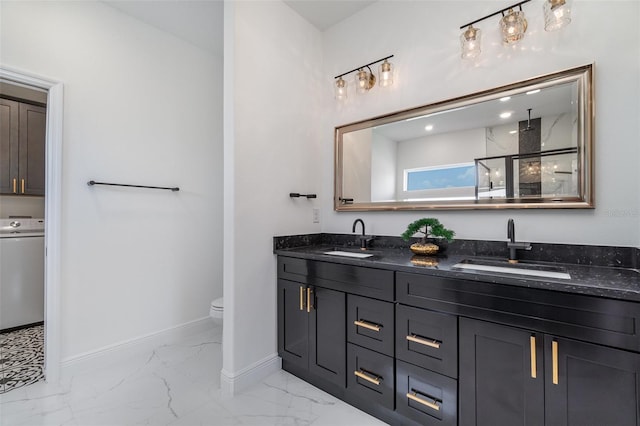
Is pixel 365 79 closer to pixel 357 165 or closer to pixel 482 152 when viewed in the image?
pixel 357 165

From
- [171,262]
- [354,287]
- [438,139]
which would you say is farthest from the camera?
[171,262]

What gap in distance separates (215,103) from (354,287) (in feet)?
7.89

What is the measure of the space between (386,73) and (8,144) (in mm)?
3721

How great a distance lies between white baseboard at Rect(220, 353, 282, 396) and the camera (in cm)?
181

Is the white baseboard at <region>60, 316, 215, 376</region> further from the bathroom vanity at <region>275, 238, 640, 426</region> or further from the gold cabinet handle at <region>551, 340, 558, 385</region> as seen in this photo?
the gold cabinet handle at <region>551, 340, 558, 385</region>

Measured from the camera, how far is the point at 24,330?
288 centimetres

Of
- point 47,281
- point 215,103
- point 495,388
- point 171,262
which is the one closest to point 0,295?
point 47,281

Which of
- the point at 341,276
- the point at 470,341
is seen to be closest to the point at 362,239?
the point at 341,276

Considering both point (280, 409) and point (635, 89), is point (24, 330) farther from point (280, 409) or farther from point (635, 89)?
point (635, 89)

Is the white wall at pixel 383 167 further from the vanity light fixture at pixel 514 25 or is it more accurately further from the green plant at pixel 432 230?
the vanity light fixture at pixel 514 25

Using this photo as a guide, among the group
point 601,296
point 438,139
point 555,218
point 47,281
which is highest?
point 438,139

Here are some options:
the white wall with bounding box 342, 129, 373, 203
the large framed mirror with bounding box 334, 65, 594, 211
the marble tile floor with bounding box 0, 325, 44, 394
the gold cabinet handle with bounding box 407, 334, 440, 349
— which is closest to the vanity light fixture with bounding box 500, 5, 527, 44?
the large framed mirror with bounding box 334, 65, 594, 211

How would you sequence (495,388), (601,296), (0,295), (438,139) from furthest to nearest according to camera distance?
1. (0,295)
2. (438,139)
3. (495,388)
4. (601,296)

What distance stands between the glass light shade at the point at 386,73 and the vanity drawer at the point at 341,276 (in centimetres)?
139
